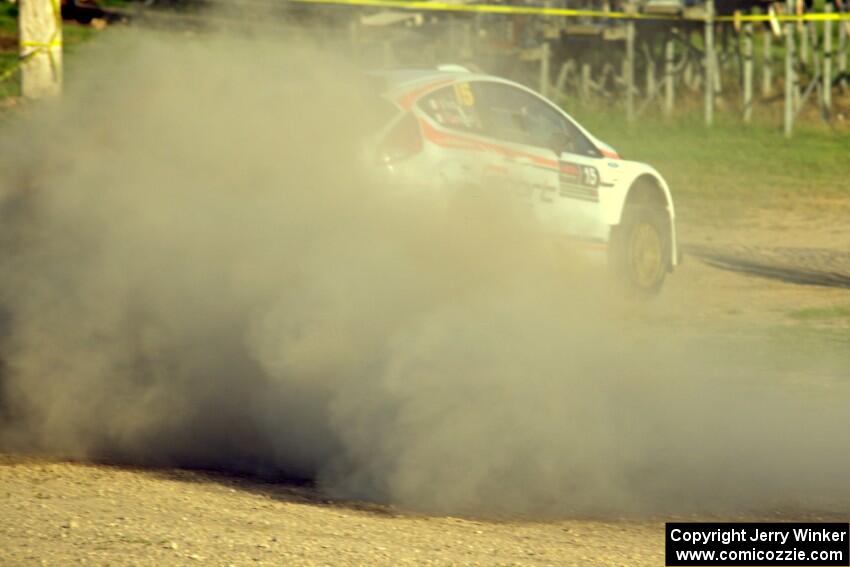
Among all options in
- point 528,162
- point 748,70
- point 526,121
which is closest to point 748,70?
point 748,70

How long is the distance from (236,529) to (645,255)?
6.30 meters

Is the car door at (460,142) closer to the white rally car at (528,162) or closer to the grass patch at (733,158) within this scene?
the white rally car at (528,162)

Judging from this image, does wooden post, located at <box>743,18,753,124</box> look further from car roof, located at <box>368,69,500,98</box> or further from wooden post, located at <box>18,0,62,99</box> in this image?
wooden post, located at <box>18,0,62,99</box>

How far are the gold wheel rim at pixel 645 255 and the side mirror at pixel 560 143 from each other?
0.97 metres

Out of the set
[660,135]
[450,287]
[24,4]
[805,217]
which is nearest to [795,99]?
[660,135]

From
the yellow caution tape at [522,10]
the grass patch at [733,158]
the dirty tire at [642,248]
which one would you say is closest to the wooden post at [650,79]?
the grass patch at [733,158]

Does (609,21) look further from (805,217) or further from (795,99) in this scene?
(805,217)

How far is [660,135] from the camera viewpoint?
19.9 meters

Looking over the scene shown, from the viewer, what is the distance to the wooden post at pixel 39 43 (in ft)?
36.9

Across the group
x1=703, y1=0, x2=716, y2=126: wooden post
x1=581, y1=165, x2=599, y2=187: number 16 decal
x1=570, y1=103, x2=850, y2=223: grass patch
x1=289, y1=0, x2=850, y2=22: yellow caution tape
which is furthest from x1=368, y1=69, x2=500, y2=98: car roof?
x1=703, y1=0, x2=716, y2=126: wooden post

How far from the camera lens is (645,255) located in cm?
1069

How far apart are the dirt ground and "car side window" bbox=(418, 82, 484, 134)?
373 centimetres

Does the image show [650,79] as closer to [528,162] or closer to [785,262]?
[785,262]

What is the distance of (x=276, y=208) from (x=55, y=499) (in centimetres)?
238
